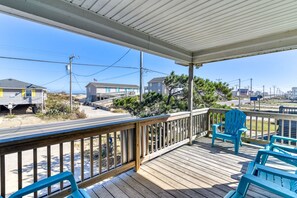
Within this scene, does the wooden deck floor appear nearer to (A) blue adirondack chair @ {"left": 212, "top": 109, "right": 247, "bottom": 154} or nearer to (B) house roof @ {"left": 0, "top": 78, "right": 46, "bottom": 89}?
(A) blue adirondack chair @ {"left": 212, "top": 109, "right": 247, "bottom": 154}

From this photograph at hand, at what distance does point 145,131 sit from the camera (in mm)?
2885

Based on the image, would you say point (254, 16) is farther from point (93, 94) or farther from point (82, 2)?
point (93, 94)

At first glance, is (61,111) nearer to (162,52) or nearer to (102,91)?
(102,91)

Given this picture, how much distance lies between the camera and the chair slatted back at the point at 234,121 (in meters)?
3.62

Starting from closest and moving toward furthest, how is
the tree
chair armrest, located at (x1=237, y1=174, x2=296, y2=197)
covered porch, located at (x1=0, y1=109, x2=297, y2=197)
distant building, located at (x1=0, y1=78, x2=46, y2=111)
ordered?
chair armrest, located at (x1=237, y1=174, x2=296, y2=197) < covered porch, located at (x1=0, y1=109, x2=297, y2=197) < distant building, located at (x1=0, y1=78, x2=46, y2=111) < the tree

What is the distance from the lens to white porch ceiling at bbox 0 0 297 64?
5.25ft

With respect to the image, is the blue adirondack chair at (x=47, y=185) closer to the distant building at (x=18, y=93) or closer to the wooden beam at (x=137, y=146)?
the wooden beam at (x=137, y=146)

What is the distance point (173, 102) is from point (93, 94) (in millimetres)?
5442

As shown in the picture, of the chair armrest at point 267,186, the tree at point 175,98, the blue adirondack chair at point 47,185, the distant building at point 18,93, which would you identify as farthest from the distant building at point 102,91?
the chair armrest at point 267,186

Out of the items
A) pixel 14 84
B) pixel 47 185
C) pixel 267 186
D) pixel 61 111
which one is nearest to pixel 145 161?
pixel 47 185

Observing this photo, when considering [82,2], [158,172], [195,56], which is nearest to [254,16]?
[195,56]

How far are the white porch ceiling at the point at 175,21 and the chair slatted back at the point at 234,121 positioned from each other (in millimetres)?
1441

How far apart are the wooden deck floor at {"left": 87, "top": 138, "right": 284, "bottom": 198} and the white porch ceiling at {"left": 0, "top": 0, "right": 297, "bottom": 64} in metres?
2.07

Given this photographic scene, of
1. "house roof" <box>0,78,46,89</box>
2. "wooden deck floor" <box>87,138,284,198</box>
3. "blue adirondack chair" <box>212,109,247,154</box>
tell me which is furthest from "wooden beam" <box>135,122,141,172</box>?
"house roof" <box>0,78,46,89</box>
